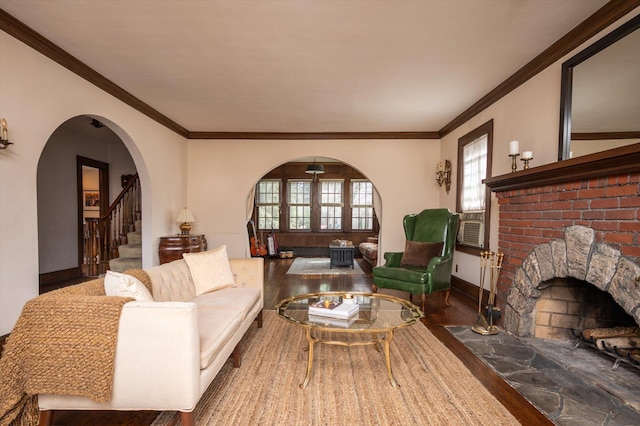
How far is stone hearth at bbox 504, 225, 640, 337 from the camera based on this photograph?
204 cm

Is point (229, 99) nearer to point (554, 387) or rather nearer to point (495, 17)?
point (495, 17)

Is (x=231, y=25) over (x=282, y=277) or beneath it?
over

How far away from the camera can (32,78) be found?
9.16 ft

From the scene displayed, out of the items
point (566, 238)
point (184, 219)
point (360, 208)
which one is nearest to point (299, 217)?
point (360, 208)

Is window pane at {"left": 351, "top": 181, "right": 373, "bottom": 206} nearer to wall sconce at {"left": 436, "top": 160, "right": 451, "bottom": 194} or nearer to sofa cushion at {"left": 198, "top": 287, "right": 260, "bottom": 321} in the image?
wall sconce at {"left": 436, "top": 160, "right": 451, "bottom": 194}

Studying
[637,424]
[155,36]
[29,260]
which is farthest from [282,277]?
[637,424]

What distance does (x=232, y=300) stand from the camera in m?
2.64

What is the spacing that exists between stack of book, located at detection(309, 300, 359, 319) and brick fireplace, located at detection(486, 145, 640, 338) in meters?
1.69

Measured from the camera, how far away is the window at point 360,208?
9.25m

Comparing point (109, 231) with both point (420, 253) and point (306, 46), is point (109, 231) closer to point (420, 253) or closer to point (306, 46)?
point (306, 46)

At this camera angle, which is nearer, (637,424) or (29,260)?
(637,424)

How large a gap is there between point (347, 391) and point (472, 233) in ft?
10.6

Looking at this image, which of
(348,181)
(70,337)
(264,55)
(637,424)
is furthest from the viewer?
(348,181)

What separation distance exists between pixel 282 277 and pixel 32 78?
439 centimetres
